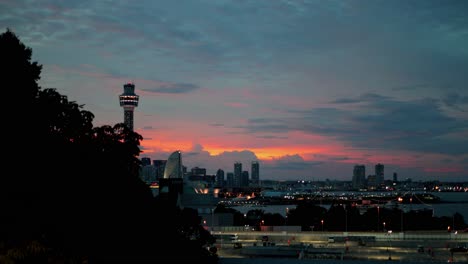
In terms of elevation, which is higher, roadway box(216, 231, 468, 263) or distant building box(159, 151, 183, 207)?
distant building box(159, 151, 183, 207)

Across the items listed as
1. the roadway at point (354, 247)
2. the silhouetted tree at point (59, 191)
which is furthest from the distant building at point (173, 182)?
the silhouetted tree at point (59, 191)

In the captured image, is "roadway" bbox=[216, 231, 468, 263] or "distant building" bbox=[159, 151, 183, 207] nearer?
"roadway" bbox=[216, 231, 468, 263]

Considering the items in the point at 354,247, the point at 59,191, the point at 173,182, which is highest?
the point at 173,182

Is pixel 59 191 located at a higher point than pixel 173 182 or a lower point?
lower

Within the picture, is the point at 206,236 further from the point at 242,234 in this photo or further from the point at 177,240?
the point at 242,234

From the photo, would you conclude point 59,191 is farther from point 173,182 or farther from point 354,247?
point 173,182

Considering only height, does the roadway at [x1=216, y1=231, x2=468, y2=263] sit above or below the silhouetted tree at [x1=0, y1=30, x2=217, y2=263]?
below

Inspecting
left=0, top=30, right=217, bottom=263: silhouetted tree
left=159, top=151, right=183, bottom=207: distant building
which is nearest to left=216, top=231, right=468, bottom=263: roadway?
left=159, top=151, right=183, bottom=207: distant building

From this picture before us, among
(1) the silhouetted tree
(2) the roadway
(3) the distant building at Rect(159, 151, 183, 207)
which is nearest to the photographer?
(1) the silhouetted tree

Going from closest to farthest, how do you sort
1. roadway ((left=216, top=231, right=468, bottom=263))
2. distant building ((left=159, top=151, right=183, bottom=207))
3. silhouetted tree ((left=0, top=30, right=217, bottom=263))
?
silhouetted tree ((left=0, top=30, right=217, bottom=263)), roadway ((left=216, top=231, right=468, bottom=263)), distant building ((left=159, top=151, right=183, bottom=207))

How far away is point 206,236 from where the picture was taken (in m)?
38.1

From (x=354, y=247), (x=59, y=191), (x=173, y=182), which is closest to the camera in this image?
(x=59, y=191)

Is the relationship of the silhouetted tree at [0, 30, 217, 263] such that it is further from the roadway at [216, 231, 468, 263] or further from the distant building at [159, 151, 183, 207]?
the distant building at [159, 151, 183, 207]

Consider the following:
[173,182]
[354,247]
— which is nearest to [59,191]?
[354,247]
